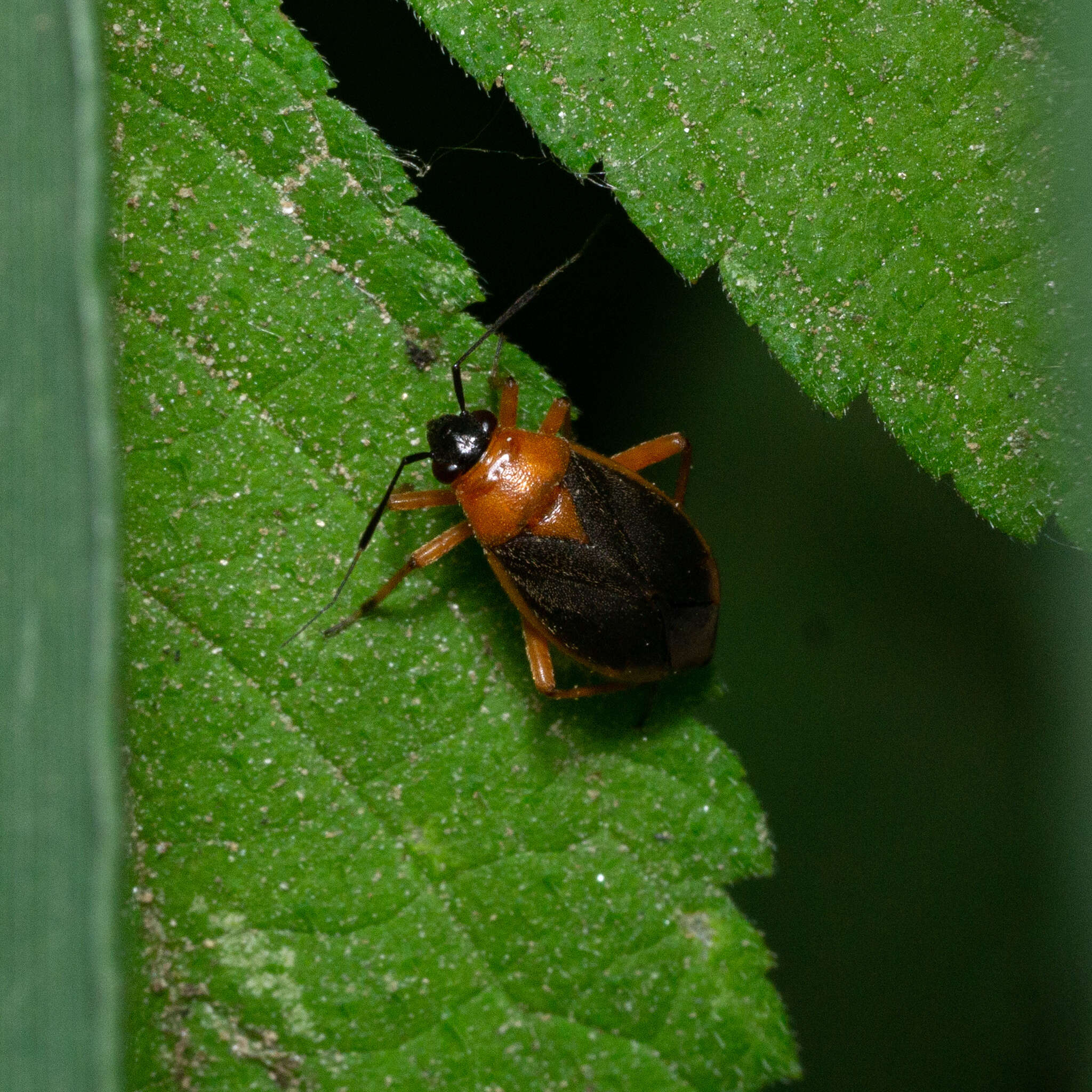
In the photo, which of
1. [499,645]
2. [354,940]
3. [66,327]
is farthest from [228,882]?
[66,327]

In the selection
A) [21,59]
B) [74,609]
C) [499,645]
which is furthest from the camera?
[499,645]

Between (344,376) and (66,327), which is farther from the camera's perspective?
(344,376)

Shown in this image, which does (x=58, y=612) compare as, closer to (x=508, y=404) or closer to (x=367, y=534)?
(x=367, y=534)

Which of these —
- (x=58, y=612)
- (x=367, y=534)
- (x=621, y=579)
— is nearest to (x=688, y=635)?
(x=621, y=579)

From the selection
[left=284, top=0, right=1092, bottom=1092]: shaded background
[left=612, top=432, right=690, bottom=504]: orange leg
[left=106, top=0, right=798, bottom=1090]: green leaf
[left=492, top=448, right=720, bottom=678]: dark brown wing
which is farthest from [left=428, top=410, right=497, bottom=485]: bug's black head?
[left=284, top=0, right=1092, bottom=1092]: shaded background

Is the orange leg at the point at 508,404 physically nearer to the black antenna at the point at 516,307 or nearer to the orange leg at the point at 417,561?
the black antenna at the point at 516,307

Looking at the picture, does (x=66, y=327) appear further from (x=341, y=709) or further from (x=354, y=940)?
(x=354, y=940)
